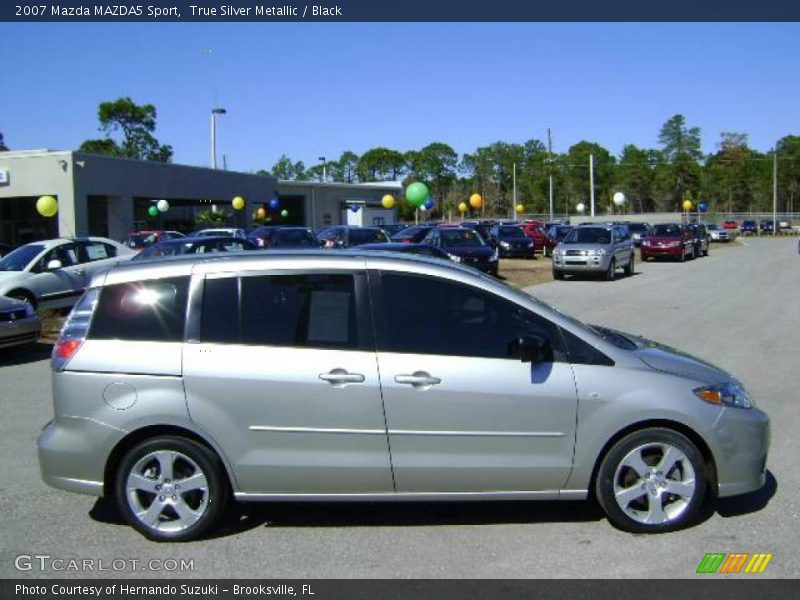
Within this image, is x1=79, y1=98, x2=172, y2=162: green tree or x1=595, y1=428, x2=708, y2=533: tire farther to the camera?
x1=79, y1=98, x2=172, y2=162: green tree

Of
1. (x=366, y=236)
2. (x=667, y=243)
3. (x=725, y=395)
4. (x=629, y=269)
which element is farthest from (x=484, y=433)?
(x=667, y=243)

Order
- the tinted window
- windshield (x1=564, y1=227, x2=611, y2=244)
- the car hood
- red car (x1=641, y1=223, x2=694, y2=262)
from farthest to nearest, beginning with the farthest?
red car (x1=641, y1=223, x2=694, y2=262) < windshield (x1=564, y1=227, x2=611, y2=244) < the car hood < the tinted window

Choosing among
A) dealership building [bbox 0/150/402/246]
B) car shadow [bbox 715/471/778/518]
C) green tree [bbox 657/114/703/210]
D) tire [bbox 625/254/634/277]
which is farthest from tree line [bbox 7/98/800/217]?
car shadow [bbox 715/471/778/518]

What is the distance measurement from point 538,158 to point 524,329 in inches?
4640

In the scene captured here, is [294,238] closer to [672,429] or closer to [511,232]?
[511,232]

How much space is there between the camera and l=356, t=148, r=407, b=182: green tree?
130375 mm

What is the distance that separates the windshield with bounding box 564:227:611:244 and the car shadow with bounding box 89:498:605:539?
22727 millimetres

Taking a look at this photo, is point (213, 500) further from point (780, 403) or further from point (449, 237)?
point (449, 237)

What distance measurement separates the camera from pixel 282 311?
4.88m

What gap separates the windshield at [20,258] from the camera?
14.8 m

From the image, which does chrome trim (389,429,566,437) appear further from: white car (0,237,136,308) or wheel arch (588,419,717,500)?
white car (0,237,136,308)

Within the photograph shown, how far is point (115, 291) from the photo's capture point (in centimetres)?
496
